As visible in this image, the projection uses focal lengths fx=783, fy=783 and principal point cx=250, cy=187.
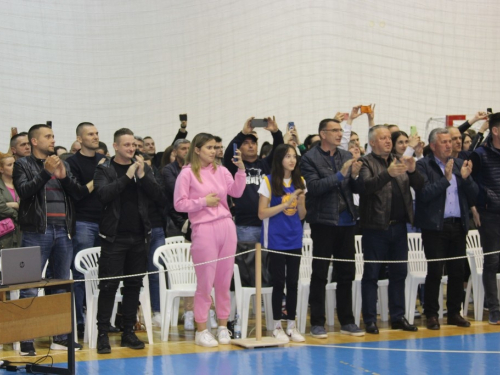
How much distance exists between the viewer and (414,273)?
7.75 metres

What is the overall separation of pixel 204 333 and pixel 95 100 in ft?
16.8

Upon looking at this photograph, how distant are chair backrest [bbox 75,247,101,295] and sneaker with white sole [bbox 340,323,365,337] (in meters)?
2.25

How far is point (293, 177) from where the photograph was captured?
6906mm

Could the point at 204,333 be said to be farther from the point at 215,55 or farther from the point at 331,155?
the point at 215,55

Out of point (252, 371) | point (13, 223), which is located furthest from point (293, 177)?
point (13, 223)

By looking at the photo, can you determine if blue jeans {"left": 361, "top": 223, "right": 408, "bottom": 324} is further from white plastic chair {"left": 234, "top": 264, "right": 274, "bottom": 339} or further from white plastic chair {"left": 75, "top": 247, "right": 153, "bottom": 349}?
white plastic chair {"left": 75, "top": 247, "right": 153, "bottom": 349}

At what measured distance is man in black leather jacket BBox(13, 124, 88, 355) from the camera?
619cm

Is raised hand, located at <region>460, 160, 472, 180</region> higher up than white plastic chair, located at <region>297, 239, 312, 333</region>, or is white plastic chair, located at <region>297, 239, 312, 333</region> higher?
raised hand, located at <region>460, 160, 472, 180</region>

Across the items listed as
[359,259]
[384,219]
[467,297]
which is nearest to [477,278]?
[467,297]

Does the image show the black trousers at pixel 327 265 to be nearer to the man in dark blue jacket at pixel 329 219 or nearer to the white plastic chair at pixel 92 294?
the man in dark blue jacket at pixel 329 219

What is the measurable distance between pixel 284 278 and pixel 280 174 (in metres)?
0.91

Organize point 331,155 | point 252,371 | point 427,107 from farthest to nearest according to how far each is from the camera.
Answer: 1. point 427,107
2. point 331,155
3. point 252,371

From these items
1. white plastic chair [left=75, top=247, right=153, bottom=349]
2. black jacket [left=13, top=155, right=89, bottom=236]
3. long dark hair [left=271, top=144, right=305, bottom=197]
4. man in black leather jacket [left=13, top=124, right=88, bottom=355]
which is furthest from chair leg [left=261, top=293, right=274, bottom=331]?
black jacket [left=13, top=155, right=89, bottom=236]

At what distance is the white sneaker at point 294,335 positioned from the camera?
22.1 ft
